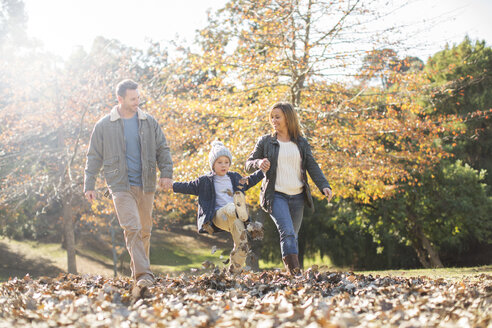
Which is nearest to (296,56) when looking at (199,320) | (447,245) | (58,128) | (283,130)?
(283,130)

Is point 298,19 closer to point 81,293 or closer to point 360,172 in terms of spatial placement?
point 360,172

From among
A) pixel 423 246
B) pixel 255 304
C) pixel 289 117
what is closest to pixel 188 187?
pixel 289 117

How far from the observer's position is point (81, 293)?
4.30 meters

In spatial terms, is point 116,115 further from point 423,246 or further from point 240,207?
point 423,246

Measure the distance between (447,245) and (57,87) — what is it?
15595 mm

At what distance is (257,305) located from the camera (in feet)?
12.0

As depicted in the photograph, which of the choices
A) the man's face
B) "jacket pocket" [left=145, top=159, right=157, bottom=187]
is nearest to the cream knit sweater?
"jacket pocket" [left=145, top=159, right=157, bottom=187]

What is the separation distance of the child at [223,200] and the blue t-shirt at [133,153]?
1.67ft

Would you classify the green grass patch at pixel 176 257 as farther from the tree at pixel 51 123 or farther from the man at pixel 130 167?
the man at pixel 130 167

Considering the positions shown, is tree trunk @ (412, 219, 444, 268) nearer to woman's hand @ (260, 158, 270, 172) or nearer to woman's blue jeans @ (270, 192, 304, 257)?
woman's blue jeans @ (270, 192, 304, 257)

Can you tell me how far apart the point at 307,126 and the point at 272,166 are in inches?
243

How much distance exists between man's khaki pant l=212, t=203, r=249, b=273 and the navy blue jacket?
12cm

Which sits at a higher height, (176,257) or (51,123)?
(51,123)

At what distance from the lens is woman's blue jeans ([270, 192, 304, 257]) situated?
5.14m
